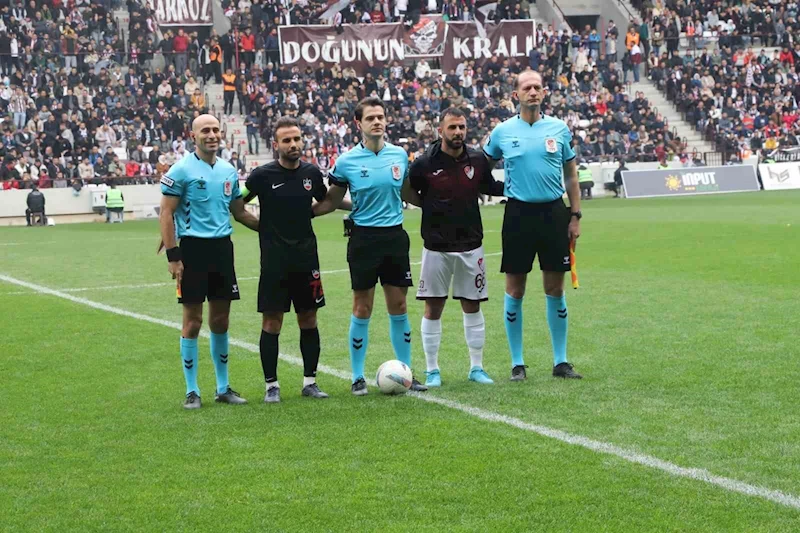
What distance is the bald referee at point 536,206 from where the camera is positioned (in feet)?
26.6

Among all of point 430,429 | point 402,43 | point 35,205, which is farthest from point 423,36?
point 430,429

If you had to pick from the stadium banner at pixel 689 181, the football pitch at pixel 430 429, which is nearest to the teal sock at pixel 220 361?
the football pitch at pixel 430 429

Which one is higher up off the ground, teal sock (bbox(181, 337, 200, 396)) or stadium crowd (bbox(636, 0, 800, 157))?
stadium crowd (bbox(636, 0, 800, 157))

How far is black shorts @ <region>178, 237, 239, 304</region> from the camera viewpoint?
7555 millimetres

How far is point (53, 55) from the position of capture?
38531mm

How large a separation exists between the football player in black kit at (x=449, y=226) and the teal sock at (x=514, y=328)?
0.23 metres

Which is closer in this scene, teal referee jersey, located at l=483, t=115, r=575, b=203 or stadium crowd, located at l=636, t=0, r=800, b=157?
teal referee jersey, located at l=483, t=115, r=575, b=203

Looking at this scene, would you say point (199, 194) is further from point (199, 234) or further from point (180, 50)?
point (180, 50)

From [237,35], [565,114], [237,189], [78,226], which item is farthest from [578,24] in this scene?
[237,189]

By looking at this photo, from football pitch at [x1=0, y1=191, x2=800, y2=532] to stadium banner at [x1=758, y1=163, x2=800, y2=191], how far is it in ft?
90.3

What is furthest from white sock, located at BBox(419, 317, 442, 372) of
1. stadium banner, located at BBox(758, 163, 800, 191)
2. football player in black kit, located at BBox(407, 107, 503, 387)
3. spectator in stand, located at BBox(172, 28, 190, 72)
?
spectator in stand, located at BBox(172, 28, 190, 72)

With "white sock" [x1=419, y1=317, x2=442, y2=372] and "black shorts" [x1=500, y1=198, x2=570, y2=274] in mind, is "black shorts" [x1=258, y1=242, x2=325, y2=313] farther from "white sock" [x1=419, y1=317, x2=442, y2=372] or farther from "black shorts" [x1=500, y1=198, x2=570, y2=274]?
"black shorts" [x1=500, y1=198, x2=570, y2=274]

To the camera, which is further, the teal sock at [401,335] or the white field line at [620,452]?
the teal sock at [401,335]

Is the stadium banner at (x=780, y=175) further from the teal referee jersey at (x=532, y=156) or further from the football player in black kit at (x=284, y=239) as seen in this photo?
the football player in black kit at (x=284, y=239)
